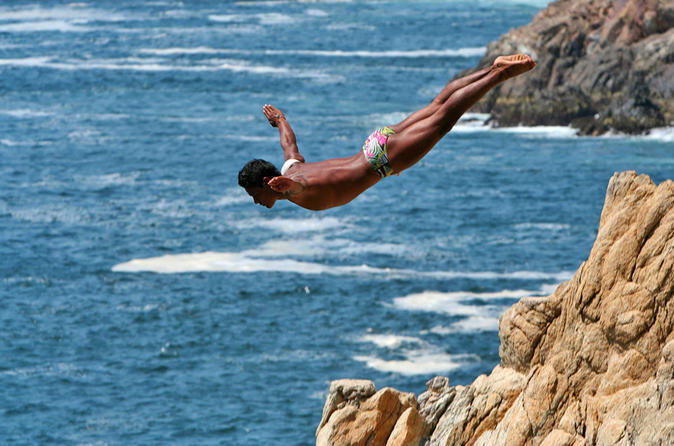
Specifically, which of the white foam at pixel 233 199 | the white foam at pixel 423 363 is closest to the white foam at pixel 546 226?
the white foam at pixel 233 199

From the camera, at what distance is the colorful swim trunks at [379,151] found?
15.8 meters

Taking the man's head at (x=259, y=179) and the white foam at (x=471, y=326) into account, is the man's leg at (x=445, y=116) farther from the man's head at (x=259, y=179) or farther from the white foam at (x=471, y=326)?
the white foam at (x=471, y=326)

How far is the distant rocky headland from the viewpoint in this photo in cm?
9994

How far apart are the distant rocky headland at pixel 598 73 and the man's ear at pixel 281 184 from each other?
87365 millimetres

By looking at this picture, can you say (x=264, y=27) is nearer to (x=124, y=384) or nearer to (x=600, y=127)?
(x=600, y=127)

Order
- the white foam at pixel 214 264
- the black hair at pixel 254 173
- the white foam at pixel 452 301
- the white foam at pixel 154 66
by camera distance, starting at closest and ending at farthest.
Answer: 1. the black hair at pixel 254 173
2. the white foam at pixel 452 301
3. the white foam at pixel 214 264
4. the white foam at pixel 154 66

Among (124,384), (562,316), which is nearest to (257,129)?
(124,384)

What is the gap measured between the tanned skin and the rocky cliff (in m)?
3.51

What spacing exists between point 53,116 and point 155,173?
2710 centimetres

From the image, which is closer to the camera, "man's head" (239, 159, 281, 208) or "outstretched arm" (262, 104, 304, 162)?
"man's head" (239, 159, 281, 208)

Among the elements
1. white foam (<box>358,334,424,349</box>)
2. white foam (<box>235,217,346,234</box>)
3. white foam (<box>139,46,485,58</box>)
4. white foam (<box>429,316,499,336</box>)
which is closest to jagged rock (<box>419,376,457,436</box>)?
white foam (<box>358,334,424,349</box>)

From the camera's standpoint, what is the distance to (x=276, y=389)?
61.1m

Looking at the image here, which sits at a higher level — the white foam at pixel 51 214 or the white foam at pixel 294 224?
the white foam at pixel 51 214

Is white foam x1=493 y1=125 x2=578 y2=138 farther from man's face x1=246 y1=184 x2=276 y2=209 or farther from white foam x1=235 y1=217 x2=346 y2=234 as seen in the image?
man's face x1=246 y1=184 x2=276 y2=209
